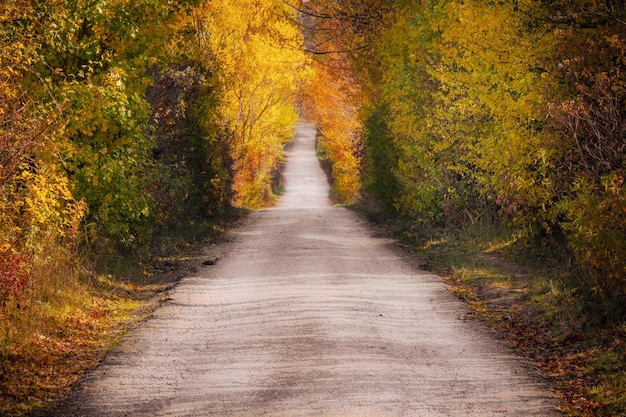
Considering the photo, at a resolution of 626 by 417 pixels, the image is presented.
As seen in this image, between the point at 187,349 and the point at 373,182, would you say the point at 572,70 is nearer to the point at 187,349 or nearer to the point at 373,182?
the point at 187,349

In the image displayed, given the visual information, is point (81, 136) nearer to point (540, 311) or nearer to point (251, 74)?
point (540, 311)

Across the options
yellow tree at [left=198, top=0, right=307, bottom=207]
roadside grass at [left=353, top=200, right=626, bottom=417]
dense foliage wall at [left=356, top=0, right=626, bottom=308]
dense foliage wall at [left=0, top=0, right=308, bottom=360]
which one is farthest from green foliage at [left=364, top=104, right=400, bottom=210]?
roadside grass at [left=353, top=200, right=626, bottom=417]

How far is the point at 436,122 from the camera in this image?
24.8 metres

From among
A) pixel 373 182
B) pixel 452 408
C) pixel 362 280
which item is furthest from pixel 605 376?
pixel 373 182

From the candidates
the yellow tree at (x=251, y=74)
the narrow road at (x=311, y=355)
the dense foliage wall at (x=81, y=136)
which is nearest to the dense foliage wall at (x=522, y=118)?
the narrow road at (x=311, y=355)

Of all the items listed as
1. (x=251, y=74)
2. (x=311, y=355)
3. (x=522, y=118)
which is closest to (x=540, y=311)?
(x=311, y=355)

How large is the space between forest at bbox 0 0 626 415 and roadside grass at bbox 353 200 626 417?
0.30 feet

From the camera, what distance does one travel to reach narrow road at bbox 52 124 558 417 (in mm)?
9656

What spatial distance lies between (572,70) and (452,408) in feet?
27.1

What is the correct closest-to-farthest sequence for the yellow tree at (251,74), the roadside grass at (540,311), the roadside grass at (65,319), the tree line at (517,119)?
1. the roadside grass at (540,311)
2. the roadside grass at (65,319)
3. the tree line at (517,119)
4. the yellow tree at (251,74)

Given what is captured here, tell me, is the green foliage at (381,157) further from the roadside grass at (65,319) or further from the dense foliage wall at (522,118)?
the roadside grass at (65,319)

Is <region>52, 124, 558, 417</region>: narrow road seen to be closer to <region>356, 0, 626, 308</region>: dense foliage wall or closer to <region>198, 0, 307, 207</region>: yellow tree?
<region>356, 0, 626, 308</region>: dense foliage wall

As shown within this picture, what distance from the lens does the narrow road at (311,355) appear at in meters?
9.66

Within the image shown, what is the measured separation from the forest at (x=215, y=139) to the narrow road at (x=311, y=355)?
0.82 m
